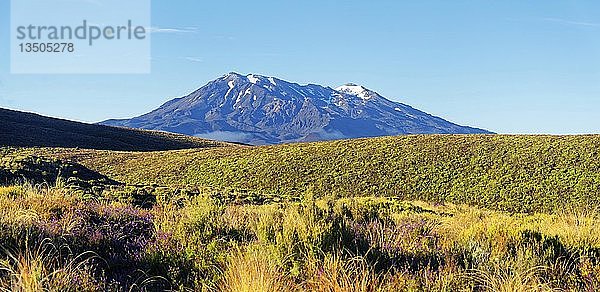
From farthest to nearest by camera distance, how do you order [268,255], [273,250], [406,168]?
[406,168]
[273,250]
[268,255]

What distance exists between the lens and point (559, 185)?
150 ft

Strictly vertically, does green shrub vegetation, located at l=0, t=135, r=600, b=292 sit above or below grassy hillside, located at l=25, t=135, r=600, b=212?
above

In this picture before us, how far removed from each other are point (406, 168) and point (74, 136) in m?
52.0

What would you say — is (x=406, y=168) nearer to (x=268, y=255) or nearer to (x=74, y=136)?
(x=268, y=255)

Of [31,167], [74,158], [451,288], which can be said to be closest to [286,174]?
[74,158]

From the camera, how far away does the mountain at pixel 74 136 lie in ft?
231

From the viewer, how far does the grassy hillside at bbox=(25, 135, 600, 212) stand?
148 ft

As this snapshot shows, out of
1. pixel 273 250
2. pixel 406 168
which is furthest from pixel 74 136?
pixel 273 250

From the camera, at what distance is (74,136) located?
8075 centimetres

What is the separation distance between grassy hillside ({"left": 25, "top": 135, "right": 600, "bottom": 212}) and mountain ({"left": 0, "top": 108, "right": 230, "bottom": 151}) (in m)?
12.0

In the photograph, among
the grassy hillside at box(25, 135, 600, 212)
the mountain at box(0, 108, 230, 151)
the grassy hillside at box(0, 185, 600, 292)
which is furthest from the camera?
the mountain at box(0, 108, 230, 151)

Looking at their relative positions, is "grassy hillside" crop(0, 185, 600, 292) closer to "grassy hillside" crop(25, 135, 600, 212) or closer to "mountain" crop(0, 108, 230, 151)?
"grassy hillside" crop(25, 135, 600, 212)

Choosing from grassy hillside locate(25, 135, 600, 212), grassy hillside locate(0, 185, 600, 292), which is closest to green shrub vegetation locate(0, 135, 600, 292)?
grassy hillside locate(0, 185, 600, 292)

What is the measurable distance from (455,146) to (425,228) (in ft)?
168
